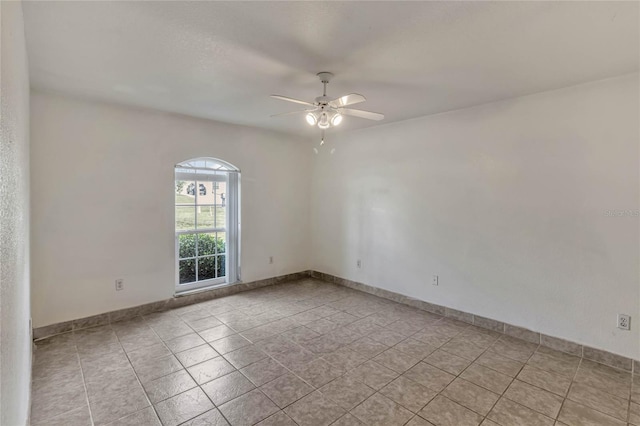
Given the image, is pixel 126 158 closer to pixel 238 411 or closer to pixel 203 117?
pixel 203 117

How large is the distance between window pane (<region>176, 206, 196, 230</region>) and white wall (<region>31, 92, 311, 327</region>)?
228mm

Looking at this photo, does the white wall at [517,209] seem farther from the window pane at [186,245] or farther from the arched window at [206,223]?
the window pane at [186,245]

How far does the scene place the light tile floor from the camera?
2.09 metres

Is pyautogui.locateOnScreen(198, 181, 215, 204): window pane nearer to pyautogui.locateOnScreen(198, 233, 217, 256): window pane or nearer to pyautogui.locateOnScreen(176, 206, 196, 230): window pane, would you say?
pyautogui.locateOnScreen(176, 206, 196, 230): window pane

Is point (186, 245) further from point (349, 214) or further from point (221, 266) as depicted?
point (349, 214)

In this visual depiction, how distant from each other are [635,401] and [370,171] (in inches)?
136

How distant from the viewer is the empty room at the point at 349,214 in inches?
76.5

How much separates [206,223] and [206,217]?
0.29ft

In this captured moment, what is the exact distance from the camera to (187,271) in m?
4.35

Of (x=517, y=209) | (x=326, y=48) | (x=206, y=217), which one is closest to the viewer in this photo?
(x=326, y=48)

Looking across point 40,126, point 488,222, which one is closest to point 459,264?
point 488,222

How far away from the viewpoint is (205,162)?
14.4 feet

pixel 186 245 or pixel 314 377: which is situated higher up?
pixel 186 245

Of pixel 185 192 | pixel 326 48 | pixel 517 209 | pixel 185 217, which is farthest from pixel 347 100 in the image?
pixel 185 217
